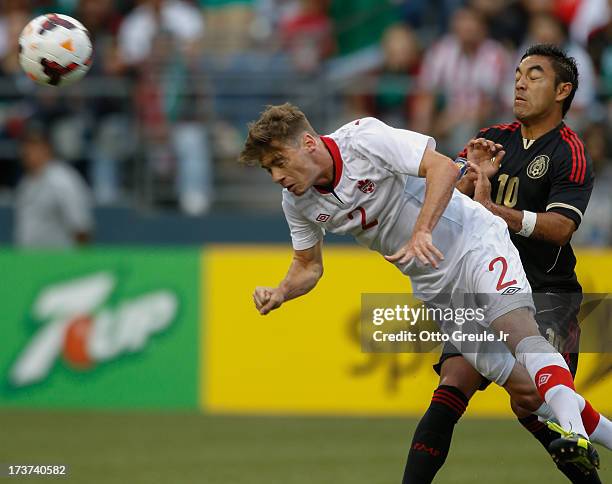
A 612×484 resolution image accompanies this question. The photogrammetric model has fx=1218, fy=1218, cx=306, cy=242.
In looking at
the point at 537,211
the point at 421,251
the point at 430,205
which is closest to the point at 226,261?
the point at 537,211

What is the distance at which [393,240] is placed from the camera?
621cm

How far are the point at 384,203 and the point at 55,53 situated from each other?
9.07ft

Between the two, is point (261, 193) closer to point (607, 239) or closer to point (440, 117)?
point (440, 117)

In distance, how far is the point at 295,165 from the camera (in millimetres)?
5844

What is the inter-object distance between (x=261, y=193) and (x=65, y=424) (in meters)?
4.07

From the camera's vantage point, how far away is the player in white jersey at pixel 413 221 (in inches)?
225

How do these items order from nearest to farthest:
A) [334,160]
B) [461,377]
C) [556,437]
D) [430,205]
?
[430,205] < [334,160] < [461,377] < [556,437]

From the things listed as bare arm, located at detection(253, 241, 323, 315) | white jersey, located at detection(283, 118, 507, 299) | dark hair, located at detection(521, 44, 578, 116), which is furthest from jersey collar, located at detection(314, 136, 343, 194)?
dark hair, located at detection(521, 44, 578, 116)

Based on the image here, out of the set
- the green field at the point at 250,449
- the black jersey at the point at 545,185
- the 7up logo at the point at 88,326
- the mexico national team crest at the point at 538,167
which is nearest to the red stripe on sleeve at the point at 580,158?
the black jersey at the point at 545,185

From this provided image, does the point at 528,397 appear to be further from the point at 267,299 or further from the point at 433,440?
the point at 267,299

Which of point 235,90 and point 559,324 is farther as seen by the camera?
point 235,90

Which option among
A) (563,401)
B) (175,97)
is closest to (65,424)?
(175,97)

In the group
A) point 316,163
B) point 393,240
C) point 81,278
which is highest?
point 316,163

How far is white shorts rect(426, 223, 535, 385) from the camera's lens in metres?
5.95
